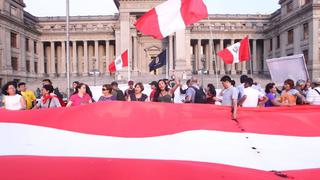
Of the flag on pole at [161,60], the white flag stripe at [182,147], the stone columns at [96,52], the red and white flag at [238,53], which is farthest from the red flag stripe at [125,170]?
the stone columns at [96,52]

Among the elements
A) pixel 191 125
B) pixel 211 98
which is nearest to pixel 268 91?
pixel 211 98

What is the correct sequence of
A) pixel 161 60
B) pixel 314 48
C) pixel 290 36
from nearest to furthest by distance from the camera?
pixel 161 60 → pixel 314 48 → pixel 290 36

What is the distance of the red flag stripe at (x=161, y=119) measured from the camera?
477 centimetres

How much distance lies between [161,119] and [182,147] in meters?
0.88

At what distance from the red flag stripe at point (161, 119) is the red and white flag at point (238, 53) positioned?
11.3m

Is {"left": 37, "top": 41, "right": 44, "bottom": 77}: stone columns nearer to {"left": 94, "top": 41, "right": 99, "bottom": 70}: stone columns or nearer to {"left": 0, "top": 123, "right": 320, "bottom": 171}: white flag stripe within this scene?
{"left": 94, "top": 41, "right": 99, "bottom": 70}: stone columns

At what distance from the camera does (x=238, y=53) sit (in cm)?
1719

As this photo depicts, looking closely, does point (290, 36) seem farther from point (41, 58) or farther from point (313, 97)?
point (313, 97)

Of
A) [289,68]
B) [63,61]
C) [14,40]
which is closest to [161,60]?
[289,68]

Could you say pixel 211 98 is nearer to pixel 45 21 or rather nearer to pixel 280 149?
pixel 280 149

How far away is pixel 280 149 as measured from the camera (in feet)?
14.1

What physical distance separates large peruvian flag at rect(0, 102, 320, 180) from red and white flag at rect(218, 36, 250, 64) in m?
11.2

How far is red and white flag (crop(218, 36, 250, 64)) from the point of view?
16.6 metres

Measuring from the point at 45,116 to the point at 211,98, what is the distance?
5.69m
